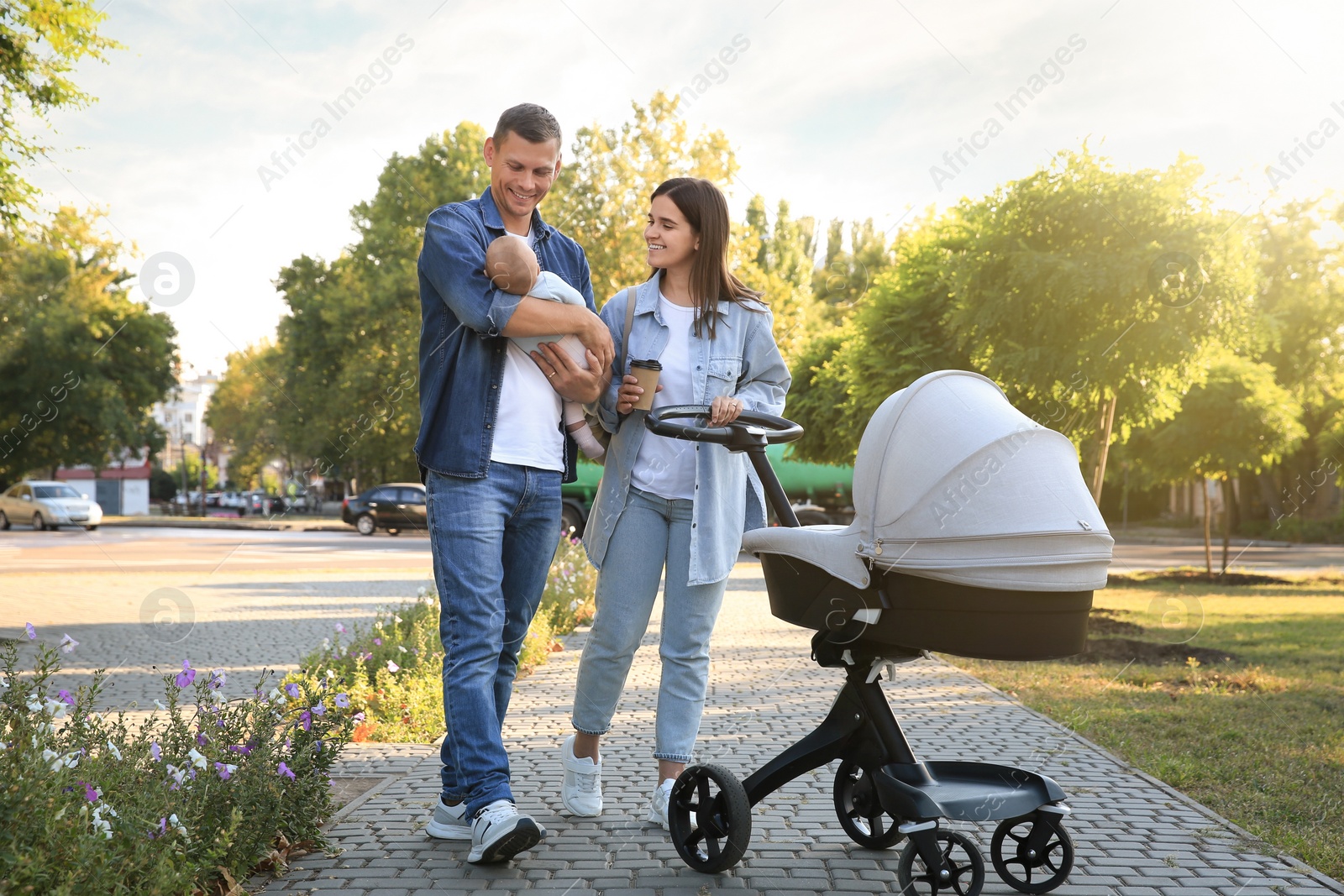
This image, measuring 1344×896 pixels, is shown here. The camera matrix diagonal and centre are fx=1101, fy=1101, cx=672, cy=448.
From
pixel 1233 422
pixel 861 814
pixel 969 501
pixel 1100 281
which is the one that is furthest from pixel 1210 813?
pixel 1233 422

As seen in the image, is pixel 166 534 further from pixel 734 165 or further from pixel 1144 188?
pixel 1144 188

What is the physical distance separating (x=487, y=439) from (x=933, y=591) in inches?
56.3

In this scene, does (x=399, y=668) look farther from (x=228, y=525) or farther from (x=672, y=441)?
(x=228, y=525)

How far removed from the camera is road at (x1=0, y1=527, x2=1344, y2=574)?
19.3 meters

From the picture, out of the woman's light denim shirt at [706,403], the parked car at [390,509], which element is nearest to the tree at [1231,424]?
the woman's light denim shirt at [706,403]

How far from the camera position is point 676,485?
374 centimetres

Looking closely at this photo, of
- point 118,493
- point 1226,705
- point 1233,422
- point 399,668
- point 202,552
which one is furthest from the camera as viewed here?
point 118,493

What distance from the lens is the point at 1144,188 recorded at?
11125 millimetres

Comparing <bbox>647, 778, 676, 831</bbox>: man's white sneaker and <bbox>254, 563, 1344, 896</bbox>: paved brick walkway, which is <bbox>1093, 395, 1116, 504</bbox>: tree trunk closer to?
<bbox>254, 563, 1344, 896</bbox>: paved brick walkway

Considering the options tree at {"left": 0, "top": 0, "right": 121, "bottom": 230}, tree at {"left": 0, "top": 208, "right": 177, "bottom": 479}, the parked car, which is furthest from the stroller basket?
tree at {"left": 0, "top": 208, "right": 177, "bottom": 479}

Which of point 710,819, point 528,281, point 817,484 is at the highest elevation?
point 528,281

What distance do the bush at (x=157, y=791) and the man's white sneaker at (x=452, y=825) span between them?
1.27 feet

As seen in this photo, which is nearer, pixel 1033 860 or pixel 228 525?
pixel 1033 860

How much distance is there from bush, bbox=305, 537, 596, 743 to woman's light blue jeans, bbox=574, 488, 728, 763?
363 mm
